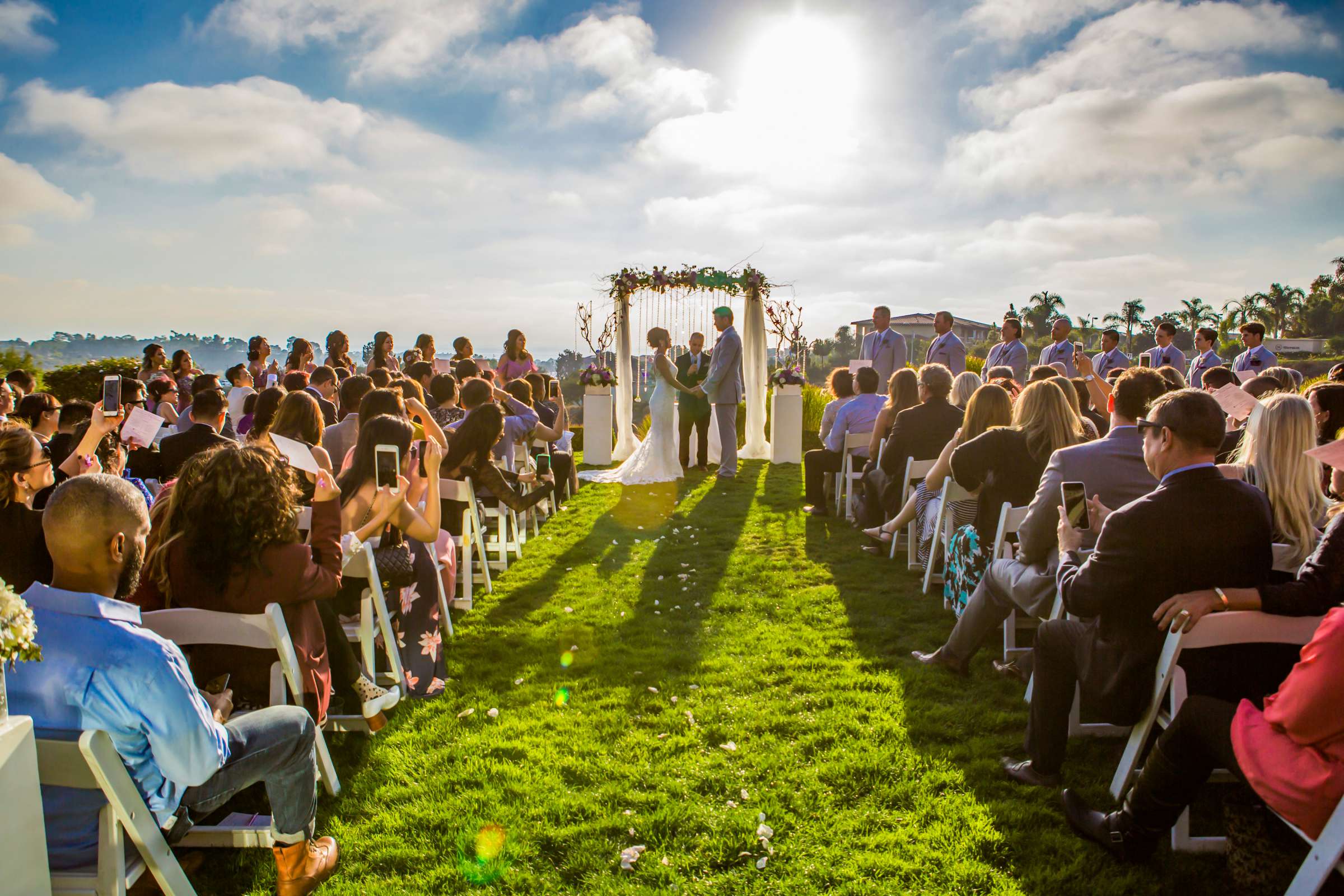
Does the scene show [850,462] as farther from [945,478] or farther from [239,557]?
[239,557]

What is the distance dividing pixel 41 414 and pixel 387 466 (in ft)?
10.8

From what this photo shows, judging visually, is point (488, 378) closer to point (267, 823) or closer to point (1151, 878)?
point (267, 823)

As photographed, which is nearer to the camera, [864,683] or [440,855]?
[440,855]

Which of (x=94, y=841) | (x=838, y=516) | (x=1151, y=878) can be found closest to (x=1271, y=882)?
(x=1151, y=878)

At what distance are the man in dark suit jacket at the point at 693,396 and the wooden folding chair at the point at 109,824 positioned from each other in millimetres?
9856

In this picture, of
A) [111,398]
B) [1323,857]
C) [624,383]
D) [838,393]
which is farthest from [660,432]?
[1323,857]

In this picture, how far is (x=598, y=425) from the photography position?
42.5ft

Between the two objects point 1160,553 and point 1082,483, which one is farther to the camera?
point 1082,483

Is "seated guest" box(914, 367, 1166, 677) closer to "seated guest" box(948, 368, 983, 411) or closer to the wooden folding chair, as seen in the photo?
"seated guest" box(948, 368, 983, 411)

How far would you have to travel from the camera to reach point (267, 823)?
274cm

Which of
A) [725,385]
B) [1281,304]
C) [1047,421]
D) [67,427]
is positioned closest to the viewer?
[1047,421]

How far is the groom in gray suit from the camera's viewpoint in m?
11.6

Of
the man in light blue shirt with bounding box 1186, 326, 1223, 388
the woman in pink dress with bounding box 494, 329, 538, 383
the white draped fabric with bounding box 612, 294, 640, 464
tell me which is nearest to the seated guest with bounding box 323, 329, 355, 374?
the woman in pink dress with bounding box 494, 329, 538, 383

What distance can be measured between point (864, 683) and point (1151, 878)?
1.77 metres
